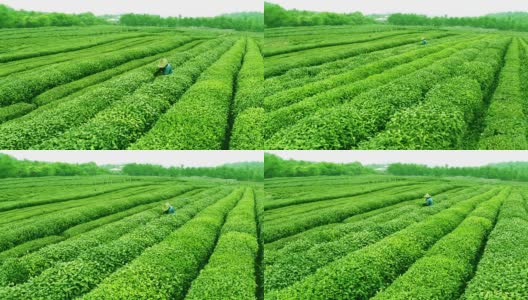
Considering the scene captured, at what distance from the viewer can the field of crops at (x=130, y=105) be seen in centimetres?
1189

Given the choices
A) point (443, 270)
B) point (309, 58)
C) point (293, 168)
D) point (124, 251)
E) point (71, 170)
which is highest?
point (309, 58)

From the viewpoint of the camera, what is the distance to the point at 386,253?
39.0ft

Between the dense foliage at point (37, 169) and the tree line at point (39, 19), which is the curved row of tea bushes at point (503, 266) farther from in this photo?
the tree line at point (39, 19)

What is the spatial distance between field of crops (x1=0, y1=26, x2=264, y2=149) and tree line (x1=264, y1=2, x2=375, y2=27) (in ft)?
13.6

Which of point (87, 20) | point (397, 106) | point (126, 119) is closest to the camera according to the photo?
point (126, 119)

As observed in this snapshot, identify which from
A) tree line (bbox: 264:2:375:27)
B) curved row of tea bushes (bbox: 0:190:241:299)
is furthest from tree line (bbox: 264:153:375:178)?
tree line (bbox: 264:2:375:27)

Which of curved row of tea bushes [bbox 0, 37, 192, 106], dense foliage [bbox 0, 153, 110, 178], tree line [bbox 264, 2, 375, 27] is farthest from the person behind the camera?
dense foliage [bbox 0, 153, 110, 178]

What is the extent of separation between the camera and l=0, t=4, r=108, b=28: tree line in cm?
4716

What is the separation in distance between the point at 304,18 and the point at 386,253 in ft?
105

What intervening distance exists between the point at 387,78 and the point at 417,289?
1049 centimetres

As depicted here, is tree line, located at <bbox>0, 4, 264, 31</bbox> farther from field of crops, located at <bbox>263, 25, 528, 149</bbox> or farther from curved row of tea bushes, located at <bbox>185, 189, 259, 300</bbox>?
curved row of tea bushes, located at <bbox>185, 189, 259, 300</bbox>

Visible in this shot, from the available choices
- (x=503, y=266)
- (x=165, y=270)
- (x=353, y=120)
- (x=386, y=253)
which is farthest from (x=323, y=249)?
(x=503, y=266)

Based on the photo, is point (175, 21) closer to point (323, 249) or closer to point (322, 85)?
point (322, 85)

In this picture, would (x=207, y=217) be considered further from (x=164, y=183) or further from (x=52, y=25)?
(x=52, y=25)
